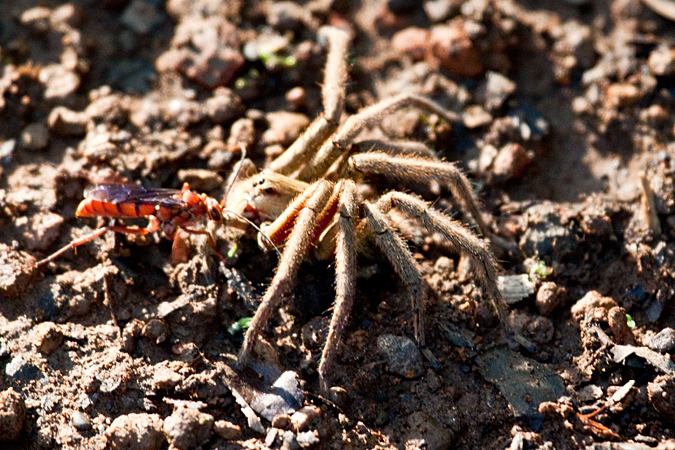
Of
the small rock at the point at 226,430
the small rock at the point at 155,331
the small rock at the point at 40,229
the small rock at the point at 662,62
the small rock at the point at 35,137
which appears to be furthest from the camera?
the small rock at the point at 662,62

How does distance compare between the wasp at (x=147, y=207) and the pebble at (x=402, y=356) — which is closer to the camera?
the pebble at (x=402, y=356)

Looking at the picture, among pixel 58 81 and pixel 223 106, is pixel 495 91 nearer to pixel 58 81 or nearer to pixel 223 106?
pixel 223 106

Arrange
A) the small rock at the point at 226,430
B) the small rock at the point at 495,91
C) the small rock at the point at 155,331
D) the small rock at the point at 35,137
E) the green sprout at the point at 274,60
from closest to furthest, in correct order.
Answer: the small rock at the point at 226,430, the small rock at the point at 155,331, the small rock at the point at 35,137, the small rock at the point at 495,91, the green sprout at the point at 274,60

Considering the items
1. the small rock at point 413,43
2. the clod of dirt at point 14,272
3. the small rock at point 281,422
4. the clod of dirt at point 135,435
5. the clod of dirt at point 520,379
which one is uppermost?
the small rock at point 413,43

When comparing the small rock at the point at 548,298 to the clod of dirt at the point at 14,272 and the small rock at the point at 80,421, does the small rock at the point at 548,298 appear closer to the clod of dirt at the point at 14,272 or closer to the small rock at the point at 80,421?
the small rock at the point at 80,421

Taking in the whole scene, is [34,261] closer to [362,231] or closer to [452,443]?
[362,231]

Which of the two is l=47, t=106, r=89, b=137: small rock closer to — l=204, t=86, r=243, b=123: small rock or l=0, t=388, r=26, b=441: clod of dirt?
l=204, t=86, r=243, b=123: small rock

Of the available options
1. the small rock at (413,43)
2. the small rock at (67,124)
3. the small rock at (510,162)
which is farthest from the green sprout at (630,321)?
the small rock at (67,124)
